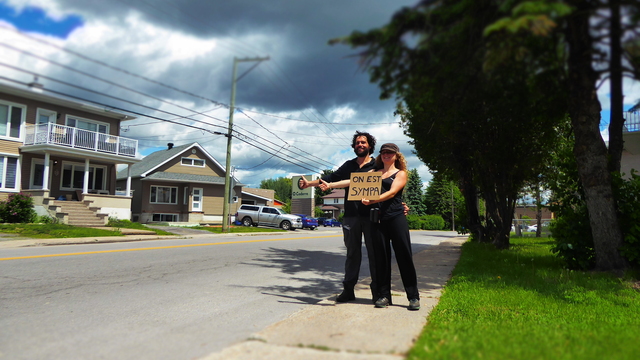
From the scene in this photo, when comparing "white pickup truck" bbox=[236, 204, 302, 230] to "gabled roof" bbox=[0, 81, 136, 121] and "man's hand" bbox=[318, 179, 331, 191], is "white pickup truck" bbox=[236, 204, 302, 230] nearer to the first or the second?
"gabled roof" bbox=[0, 81, 136, 121]

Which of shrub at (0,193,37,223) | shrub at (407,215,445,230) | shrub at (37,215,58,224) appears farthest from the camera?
shrub at (407,215,445,230)

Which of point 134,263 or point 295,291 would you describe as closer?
point 295,291

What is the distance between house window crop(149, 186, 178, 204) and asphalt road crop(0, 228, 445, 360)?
24.0 metres

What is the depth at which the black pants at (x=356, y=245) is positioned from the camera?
5.33 meters

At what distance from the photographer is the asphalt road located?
397 cm

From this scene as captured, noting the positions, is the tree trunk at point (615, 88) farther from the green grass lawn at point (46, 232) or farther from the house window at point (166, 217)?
the house window at point (166, 217)

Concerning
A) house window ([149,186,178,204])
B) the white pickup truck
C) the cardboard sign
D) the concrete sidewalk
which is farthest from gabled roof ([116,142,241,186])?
the concrete sidewalk

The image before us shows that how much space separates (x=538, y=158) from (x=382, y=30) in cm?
948

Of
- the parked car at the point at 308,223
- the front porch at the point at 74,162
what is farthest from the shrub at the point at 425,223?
the front porch at the point at 74,162

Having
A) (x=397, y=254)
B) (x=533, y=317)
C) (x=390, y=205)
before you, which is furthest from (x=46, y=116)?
(x=533, y=317)

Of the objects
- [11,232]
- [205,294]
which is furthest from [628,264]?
[11,232]

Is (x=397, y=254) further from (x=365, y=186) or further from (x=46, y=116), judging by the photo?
(x=46, y=116)

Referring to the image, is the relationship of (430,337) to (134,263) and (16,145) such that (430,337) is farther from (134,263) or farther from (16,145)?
(16,145)

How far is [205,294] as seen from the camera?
6387 mm
